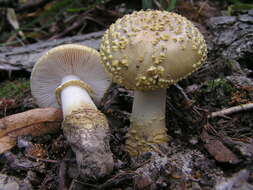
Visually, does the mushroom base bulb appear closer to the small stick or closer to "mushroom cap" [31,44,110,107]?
the small stick

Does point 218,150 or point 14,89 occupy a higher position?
point 14,89

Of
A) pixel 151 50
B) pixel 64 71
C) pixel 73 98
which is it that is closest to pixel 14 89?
pixel 64 71

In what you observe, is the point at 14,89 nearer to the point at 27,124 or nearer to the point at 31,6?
the point at 27,124

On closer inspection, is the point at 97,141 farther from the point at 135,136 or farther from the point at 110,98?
the point at 110,98

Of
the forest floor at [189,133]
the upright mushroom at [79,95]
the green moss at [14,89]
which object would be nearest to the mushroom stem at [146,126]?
the forest floor at [189,133]

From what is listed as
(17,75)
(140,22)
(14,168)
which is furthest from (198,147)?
(17,75)

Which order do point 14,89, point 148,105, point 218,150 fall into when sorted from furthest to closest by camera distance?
1. point 14,89
2. point 148,105
3. point 218,150

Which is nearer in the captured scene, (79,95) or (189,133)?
(189,133)

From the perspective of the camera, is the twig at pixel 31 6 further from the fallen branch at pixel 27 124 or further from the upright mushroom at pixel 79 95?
the fallen branch at pixel 27 124
